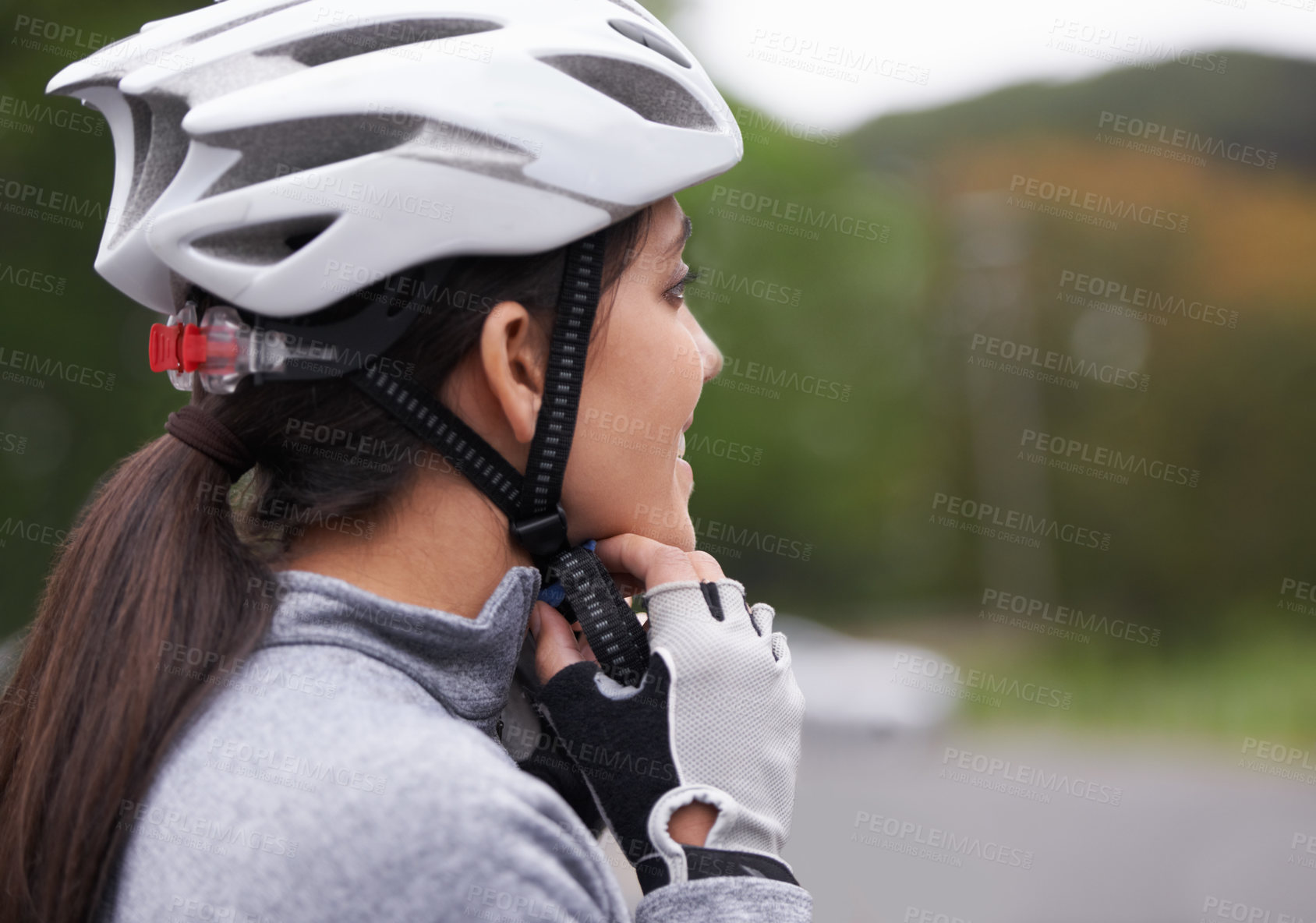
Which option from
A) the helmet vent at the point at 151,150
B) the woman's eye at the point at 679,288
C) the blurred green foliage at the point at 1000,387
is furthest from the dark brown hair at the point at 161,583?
the blurred green foliage at the point at 1000,387

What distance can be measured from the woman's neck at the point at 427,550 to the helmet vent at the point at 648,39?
3.15 feet

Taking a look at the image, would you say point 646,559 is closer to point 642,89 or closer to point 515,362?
point 515,362

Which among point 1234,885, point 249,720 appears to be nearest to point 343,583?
point 249,720

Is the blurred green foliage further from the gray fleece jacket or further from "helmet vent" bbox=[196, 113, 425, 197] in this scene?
the gray fleece jacket

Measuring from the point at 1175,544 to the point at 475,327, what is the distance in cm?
2507

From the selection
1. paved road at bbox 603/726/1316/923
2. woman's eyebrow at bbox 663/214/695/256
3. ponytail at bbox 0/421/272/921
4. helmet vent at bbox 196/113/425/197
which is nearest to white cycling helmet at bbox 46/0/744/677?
helmet vent at bbox 196/113/425/197

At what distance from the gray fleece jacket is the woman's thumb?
35 centimetres

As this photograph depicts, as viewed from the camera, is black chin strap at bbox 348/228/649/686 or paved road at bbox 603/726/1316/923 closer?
black chin strap at bbox 348/228/649/686

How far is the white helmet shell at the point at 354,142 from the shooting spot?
1.65m

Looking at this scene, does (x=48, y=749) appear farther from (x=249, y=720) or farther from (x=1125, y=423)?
(x=1125, y=423)

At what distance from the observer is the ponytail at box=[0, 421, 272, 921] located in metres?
1.44

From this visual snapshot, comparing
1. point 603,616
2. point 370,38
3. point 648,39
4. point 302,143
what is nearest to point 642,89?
point 648,39

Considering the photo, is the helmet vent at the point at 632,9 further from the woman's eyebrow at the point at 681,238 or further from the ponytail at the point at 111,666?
the ponytail at the point at 111,666

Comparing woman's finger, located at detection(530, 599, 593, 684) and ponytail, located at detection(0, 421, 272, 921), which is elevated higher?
ponytail, located at detection(0, 421, 272, 921)
